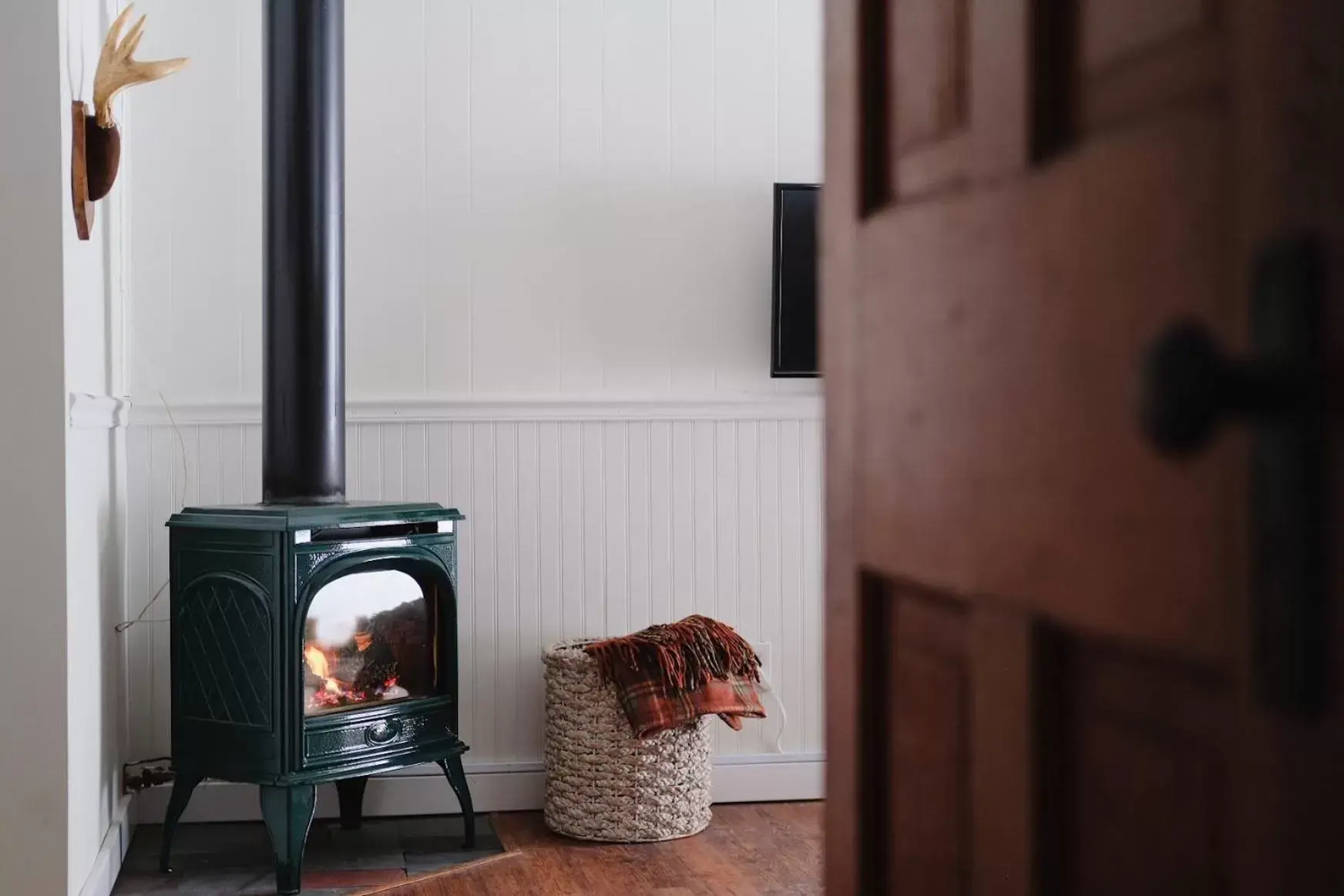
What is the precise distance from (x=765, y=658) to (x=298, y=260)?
5.62ft

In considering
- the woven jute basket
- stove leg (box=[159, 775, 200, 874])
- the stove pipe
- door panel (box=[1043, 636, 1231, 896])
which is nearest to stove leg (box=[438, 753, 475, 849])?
the woven jute basket

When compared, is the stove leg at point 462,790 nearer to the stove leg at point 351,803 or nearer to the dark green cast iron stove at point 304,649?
the dark green cast iron stove at point 304,649

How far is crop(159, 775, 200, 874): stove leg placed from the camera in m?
3.14

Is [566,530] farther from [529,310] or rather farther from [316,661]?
[316,661]

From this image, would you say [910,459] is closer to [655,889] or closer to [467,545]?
[655,889]

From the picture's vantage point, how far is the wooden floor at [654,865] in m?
3.04

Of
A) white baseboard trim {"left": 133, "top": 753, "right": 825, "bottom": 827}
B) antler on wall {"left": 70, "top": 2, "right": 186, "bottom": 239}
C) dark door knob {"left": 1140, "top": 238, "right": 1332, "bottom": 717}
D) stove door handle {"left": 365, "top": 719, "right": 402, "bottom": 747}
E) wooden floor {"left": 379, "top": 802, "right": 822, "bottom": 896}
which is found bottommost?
wooden floor {"left": 379, "top": 802, "right": 822, "bottom": 896}

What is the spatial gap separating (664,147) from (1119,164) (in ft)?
10.8

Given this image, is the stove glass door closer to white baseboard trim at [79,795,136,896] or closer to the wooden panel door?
white baseboard trim at [79,795,136,896]

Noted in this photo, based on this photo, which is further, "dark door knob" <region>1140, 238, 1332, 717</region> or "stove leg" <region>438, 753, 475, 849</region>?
"stove leg" <region>438, 753, 475, 849</region>

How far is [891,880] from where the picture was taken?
0.94m

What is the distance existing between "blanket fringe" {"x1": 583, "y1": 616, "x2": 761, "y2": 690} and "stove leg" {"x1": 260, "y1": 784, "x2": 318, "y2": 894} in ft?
2.62

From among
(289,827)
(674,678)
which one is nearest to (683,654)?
(674,678)

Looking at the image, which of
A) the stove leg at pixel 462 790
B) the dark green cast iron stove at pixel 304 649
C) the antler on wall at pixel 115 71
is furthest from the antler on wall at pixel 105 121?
the stove leg at pixel 462 790
